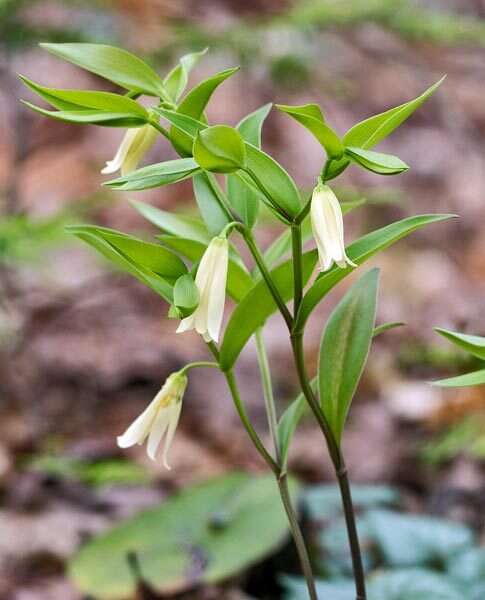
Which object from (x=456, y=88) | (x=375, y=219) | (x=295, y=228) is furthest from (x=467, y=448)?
(x=456, y=88)

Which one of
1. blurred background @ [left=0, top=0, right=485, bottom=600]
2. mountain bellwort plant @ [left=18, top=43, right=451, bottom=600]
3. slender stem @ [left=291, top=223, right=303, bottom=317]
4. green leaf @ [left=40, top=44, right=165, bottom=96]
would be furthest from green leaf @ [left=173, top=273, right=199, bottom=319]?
blurred background @ [left=0, top=0, right=485, bottom=600]

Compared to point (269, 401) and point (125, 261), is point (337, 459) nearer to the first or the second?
point (269, 401)

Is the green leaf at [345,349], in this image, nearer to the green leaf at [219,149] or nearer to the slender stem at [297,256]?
the slender stem at [297,256]

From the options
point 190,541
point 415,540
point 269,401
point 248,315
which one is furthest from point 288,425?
point 190,541

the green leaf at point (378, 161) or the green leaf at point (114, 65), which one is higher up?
the green leaf at point (114, 65)

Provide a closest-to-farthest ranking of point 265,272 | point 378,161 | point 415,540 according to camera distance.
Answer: point 378,161
point 265,272
point 415,540

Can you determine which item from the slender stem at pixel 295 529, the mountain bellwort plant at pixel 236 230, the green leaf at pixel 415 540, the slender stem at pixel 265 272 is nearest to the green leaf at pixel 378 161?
the mountain bellwort plant at pixel 236 230
